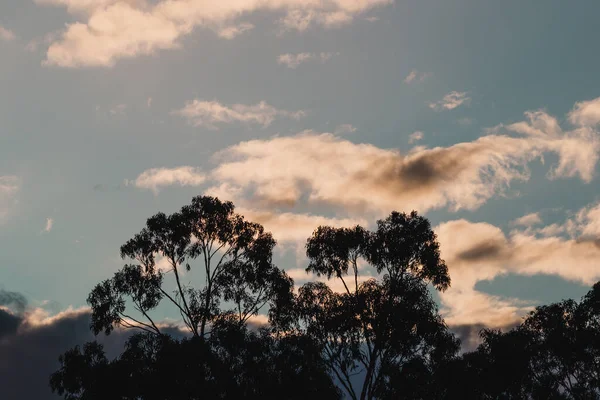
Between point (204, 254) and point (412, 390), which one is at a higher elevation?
point (204, 254)

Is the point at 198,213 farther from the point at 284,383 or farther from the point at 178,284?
the point at 284,383

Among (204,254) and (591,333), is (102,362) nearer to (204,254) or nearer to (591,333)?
(204,254)

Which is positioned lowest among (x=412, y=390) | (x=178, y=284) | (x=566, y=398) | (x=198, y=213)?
(x=566, y=398)

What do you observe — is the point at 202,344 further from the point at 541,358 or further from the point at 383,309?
the point at 541,358

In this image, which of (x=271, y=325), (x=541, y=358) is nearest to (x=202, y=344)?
(x=271, y=325)

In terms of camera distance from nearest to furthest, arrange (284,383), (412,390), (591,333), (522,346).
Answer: (284,383) → (412,390) → (591,333) → (522,346)

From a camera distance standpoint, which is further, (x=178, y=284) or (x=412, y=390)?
(x=178, y=284)

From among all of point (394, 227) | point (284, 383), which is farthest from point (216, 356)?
point (394, 227)

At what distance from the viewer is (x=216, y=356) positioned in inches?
1511

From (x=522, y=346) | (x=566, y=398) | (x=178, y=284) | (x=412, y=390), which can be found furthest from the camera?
(x=566, y=398)

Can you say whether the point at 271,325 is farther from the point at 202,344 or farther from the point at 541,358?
the point at 541,358

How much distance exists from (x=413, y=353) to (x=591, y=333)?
21.8 metres

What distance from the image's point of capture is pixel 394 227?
45.4 m

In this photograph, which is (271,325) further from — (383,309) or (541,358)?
(541,358)
